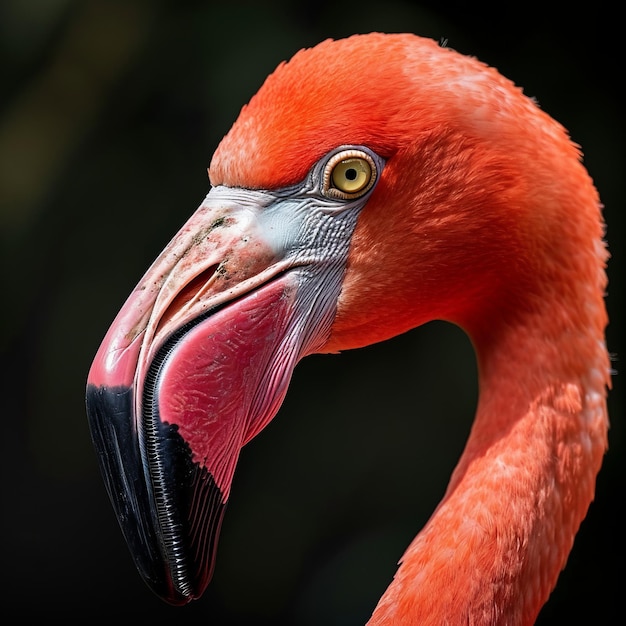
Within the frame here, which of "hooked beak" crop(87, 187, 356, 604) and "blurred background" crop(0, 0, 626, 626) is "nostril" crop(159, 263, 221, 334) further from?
"blurred background" crop(0, 0, 626, 626)

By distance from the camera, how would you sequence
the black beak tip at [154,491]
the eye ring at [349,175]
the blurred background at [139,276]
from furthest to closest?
the blurred background at [139,276] < the eye ring at [349,175] < the black beak tip at [154,491]

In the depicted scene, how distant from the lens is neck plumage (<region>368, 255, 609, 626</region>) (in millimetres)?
1510

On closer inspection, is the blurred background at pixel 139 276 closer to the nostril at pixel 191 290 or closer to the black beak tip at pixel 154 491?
the nostril at pixel 191 290

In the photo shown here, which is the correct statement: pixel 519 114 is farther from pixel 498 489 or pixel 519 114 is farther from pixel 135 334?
pixel 135 334

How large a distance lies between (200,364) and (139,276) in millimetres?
2567

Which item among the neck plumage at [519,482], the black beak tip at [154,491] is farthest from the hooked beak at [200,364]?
the neck plumage at [519,482]

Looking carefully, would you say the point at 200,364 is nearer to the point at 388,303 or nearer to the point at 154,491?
the point at 154,491

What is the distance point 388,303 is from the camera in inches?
61.4

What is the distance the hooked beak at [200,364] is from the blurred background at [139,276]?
2247mm

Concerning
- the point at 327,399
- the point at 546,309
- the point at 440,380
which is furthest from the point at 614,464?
the point at 546,309

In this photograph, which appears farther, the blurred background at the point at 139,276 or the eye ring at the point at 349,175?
the blurred background at the point at 139,276

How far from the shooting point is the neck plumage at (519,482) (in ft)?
4.95

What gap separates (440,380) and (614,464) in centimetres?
88

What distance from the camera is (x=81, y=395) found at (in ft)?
12.7
